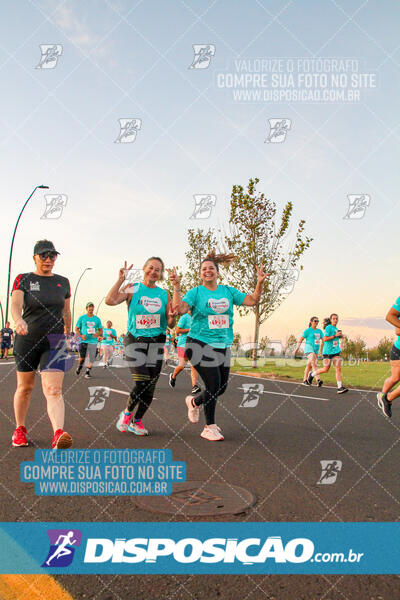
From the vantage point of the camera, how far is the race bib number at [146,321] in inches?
251

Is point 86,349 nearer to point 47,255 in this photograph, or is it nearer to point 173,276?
point 173,276

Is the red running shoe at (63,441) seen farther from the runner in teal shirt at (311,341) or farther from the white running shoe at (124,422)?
the runner in teal shirt at (311,341)

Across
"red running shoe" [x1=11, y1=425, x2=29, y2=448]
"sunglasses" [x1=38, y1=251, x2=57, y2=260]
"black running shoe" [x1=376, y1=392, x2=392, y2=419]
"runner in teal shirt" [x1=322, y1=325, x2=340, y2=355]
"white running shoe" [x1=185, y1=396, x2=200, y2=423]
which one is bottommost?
"red running shoe" [x1=11, y1=425, x2=29, y2=448]

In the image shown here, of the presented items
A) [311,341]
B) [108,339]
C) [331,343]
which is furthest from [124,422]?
[108,339]

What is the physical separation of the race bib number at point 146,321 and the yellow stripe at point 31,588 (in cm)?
386

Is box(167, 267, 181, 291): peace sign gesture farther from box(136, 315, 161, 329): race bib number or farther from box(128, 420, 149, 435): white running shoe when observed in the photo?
box(128, 420, 149, 435): white running shoe

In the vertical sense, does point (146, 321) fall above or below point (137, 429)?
above

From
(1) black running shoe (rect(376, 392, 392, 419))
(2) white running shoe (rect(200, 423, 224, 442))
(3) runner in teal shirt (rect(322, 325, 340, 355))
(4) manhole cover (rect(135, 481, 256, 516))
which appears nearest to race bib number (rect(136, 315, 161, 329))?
(2) white running shoe (rect(200, 423, 224, 442))

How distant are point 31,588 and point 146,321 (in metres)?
4.01

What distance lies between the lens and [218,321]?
249 inches

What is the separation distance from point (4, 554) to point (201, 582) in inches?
42.6

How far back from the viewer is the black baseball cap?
5.32 metres

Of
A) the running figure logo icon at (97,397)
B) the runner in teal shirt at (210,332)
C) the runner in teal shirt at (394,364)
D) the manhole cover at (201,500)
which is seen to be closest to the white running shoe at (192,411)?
the runner in teal shirt at (210,332)

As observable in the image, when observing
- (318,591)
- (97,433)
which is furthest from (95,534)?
(97,433)
